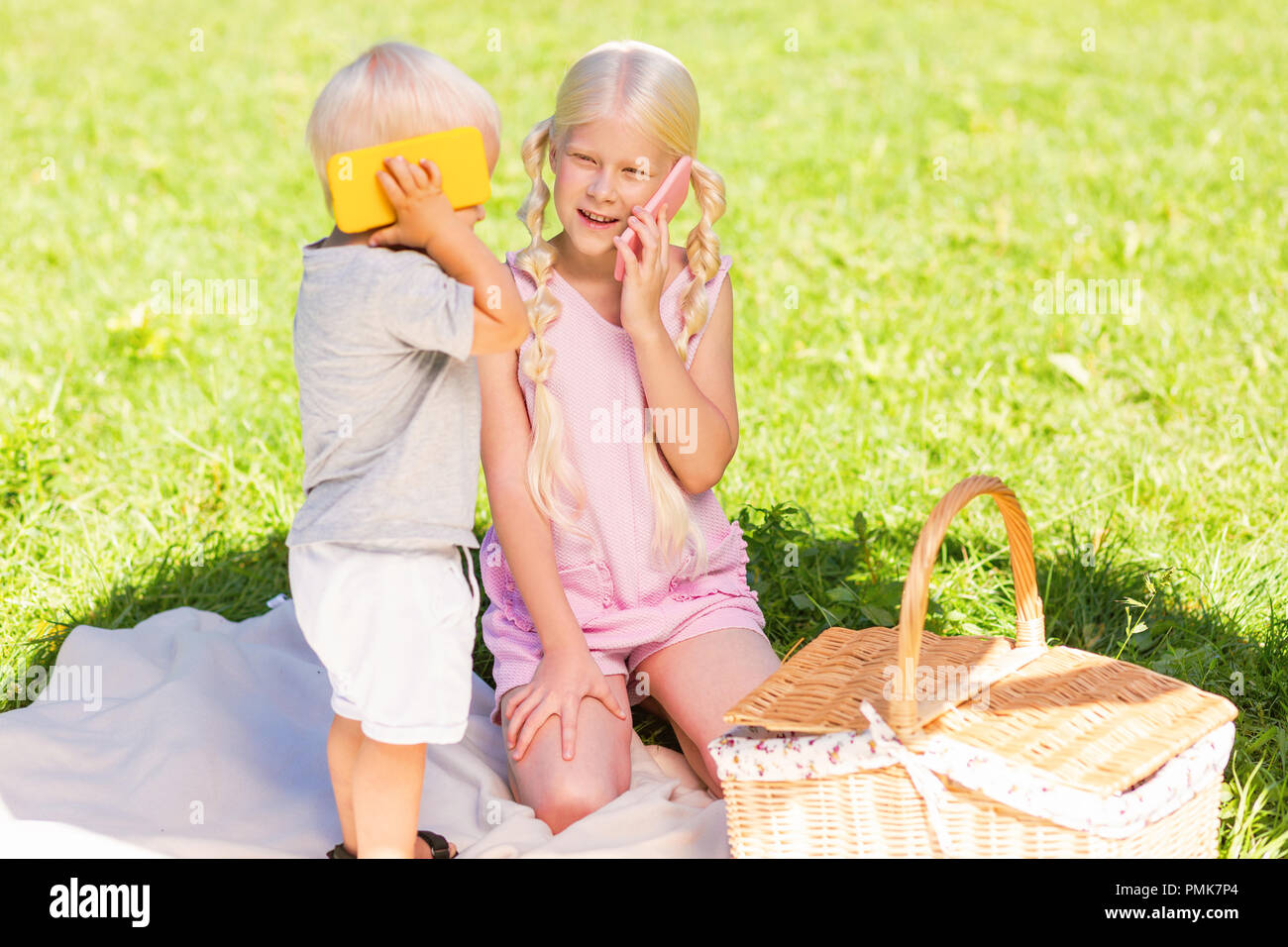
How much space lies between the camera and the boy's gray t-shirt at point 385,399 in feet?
6.45

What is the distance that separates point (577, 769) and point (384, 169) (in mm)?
1224

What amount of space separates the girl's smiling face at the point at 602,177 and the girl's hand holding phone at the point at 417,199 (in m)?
0.63

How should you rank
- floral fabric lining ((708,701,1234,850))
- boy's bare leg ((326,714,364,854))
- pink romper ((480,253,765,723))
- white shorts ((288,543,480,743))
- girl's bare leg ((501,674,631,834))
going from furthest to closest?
1. pink romper ((480,253,765,723))
2. girl's bare leg ((501,674,631,834))
3. boy's bare leg ((326,714,364,854))
4. white shorts ((288,543,480,743))
5. floral fabric lining ((708,701,1234,850))

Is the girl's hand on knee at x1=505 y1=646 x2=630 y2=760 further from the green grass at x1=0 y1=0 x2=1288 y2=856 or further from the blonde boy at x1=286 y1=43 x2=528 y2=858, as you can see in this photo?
the green grass at x1=0 y1=0 x2=1288 y2=856

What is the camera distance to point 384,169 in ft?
6.42

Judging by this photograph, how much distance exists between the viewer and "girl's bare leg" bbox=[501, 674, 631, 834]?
250cm

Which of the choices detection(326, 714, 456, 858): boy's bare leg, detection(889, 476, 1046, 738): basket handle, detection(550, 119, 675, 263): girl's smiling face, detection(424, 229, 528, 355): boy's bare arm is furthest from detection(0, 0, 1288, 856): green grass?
detection(424, 229, 528, 355): boy's bare arm

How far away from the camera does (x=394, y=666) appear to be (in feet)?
6.66

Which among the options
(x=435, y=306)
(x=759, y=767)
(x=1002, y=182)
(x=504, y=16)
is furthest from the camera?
(x=504, y=16)

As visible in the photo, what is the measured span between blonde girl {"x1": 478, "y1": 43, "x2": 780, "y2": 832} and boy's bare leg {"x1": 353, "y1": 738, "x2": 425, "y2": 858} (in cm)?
41

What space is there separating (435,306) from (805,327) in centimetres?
304

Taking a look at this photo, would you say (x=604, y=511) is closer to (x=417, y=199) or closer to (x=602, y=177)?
(x=602, y=177)
